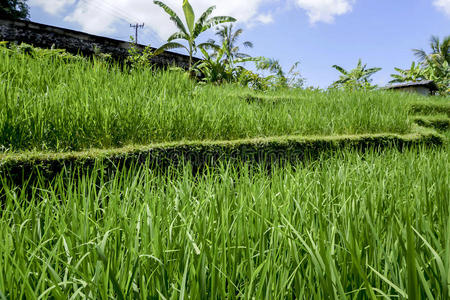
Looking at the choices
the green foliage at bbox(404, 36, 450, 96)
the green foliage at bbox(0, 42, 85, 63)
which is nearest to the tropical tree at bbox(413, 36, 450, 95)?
the green foliage at bbox(404, 36, 450, 96)

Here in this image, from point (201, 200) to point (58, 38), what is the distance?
7956mm

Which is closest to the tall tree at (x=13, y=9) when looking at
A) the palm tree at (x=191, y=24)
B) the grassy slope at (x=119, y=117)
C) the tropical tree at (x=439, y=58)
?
the palm tree at (x=191, y=24)

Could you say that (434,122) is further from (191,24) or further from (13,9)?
(13,9)

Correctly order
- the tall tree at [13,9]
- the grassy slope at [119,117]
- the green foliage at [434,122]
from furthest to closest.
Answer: the tall tree at [13,9] → the green foliage at [434,122] → the grassy slope at [119,117]

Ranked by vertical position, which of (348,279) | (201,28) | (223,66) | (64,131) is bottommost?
(348,279)

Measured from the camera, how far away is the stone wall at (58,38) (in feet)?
22.9

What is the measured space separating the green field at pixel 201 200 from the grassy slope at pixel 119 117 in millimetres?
14

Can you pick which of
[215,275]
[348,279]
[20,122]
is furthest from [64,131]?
[348,279]

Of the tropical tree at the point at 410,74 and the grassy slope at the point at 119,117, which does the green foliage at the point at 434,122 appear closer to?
the grassy slope at the point at 119,117

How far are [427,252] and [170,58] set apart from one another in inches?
380

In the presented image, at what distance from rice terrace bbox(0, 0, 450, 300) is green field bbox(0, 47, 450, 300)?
0.03 feet

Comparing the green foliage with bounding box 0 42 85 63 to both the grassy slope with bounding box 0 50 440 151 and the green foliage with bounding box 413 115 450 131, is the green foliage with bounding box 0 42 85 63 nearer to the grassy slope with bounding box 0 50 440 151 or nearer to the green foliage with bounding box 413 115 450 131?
the grassy slope with bounding box 0 50 440 151

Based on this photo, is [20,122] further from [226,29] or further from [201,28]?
[226,29]

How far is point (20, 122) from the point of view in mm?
2174
